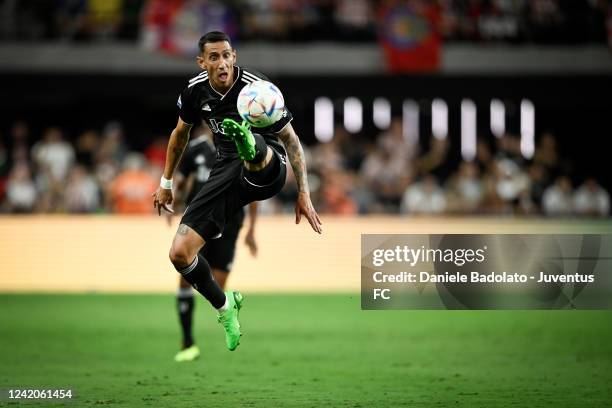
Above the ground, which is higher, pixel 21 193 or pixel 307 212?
pixel 307 212

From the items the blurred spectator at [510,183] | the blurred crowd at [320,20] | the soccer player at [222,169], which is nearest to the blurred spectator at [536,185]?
the blurred spectator at [510,183]

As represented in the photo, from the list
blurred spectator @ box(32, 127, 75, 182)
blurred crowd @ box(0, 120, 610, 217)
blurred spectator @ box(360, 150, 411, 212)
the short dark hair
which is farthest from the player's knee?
blurred spectator @ box(32, 127, 75, 182)

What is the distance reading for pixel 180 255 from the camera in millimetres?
7949

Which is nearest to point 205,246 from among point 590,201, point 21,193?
point 21,193

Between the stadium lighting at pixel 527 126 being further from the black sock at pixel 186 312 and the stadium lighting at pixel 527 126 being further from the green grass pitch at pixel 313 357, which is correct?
the black sock at pixel 186 312

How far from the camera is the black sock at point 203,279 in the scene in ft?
26.7

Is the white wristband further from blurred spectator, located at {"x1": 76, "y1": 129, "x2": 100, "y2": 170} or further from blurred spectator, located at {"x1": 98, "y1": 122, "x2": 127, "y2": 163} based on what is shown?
blurred spectator, located at {"x1": 76, "y1": 129, "x2": 100, "y2": 170}

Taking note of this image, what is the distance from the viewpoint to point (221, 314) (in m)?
8.32

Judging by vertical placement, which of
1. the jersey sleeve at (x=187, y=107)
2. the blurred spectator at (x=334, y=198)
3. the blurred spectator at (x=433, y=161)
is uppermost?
the jersey sleeve at (x=187, y=107)

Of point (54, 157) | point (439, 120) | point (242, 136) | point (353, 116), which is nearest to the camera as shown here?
point (242, 136)

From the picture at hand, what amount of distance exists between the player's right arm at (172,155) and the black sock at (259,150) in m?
0.87

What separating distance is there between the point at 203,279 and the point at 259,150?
125 cm

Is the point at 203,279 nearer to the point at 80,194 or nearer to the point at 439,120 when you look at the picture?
the point at 80,194

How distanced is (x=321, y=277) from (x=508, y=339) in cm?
642
